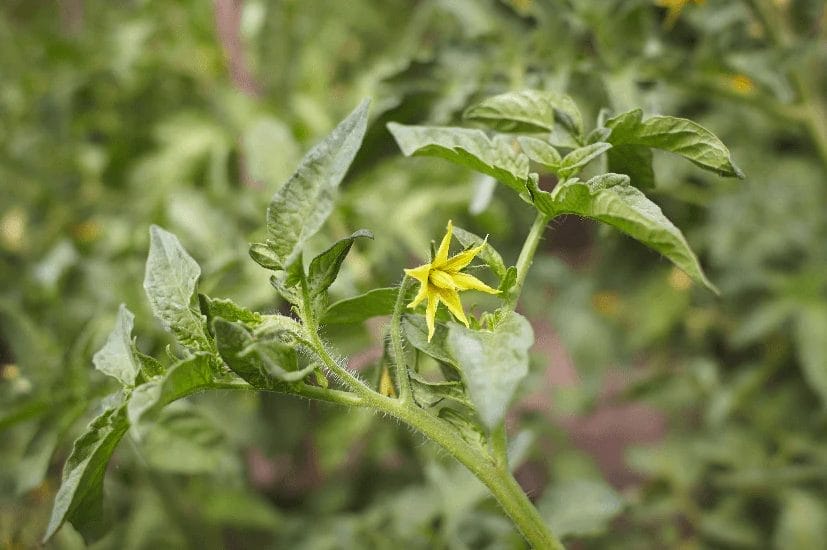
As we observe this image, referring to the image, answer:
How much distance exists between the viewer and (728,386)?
1.21 m

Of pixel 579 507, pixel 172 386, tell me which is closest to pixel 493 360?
pixel 172 386

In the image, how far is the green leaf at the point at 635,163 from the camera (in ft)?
1.66

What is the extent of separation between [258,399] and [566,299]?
0.58 m

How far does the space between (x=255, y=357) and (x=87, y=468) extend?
0.10 meters

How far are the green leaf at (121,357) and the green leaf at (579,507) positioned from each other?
1.27 feet

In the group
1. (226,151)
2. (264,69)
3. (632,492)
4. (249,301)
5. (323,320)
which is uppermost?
(264,69)

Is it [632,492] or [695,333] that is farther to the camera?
[695,333]

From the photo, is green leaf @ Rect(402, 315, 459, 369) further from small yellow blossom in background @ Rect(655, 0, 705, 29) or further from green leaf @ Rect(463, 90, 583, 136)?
small yellow blossom in background @ Rect(655, 0, 705, 29)

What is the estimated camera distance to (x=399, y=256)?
103 centimetres

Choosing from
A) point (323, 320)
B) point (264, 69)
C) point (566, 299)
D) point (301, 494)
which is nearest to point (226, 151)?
point (264, 69)

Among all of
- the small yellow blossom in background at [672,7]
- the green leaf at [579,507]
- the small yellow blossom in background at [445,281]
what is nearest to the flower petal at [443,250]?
the small yellow blossom in background at [445,281]

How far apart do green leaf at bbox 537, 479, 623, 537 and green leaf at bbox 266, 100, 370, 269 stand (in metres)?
0.38

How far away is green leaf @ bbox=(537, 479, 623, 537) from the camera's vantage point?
0.67 metres

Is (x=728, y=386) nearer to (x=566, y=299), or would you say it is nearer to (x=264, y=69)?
(x=566, y=299)
